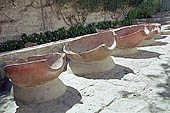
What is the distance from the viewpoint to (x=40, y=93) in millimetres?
2123

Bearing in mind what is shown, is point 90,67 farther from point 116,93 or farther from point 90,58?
point 116,93

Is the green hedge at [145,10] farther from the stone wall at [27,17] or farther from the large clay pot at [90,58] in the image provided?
the large clay pot at [90,58]

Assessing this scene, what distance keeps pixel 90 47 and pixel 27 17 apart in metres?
2.73

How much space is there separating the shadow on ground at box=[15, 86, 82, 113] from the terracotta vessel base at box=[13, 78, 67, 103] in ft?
0.18

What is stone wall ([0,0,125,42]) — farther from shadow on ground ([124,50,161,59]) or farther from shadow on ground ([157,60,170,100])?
shadow on ground ([157,60,170,100])

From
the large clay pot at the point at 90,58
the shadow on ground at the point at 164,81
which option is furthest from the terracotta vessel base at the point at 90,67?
the shadow on ground at the point at 164,81

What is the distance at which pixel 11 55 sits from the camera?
2.88 m

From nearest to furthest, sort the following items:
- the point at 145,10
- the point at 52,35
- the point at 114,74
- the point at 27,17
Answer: the point at 114,74
the point at 27,17
the point at 52,35
the point at 145,10

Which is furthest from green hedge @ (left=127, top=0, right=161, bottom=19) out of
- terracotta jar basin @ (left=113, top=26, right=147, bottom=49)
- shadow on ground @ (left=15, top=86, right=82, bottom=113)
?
shadow on ground @ (left=15, top=86, right=82, bottom=113)

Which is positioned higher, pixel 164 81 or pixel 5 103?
pixel 164 81

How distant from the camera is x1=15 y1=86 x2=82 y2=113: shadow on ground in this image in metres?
1.92

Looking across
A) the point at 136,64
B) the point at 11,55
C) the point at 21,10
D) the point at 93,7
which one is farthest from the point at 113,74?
the point at 93,7

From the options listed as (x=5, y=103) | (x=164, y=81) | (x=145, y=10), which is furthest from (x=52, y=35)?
(x=145, y=10)

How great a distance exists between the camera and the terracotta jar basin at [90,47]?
9.23 feet
